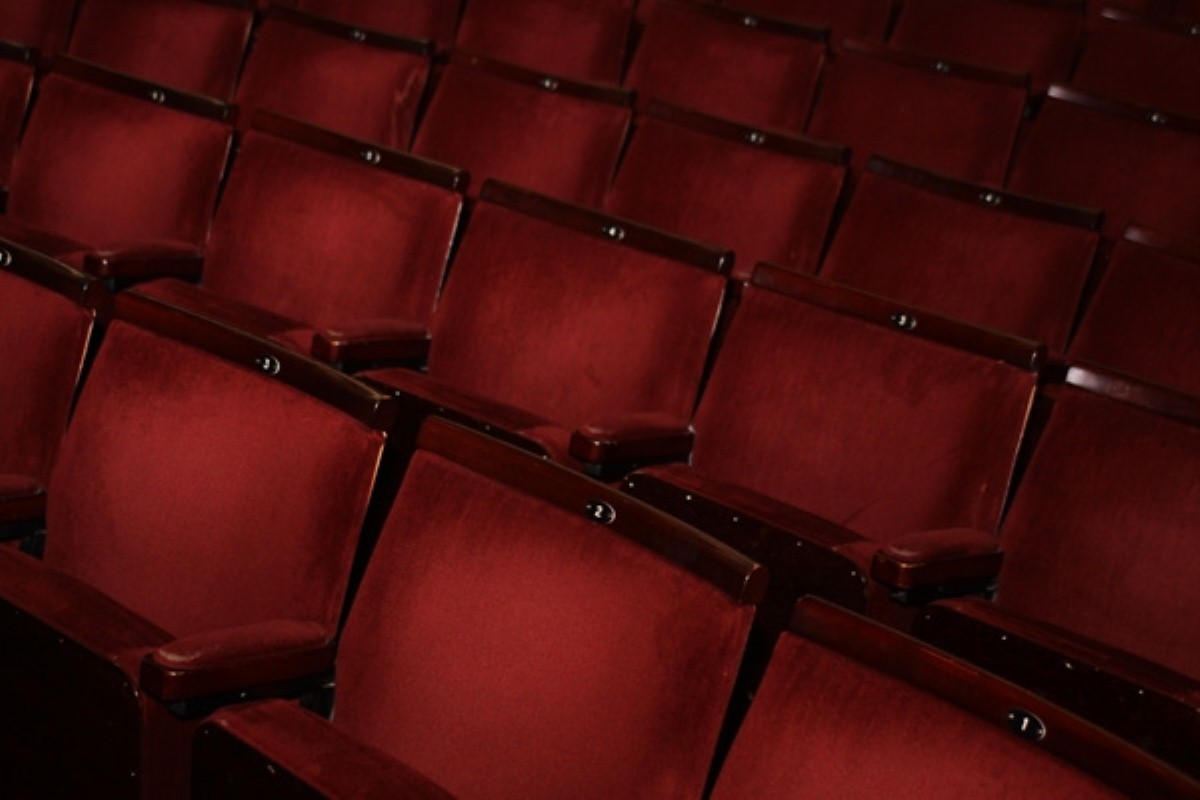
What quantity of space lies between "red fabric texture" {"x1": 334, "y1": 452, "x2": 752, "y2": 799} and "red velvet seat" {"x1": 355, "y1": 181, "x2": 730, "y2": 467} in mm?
95

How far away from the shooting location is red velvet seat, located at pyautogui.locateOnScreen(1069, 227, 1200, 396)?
1.45 feet

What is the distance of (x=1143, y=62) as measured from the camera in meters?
0.64

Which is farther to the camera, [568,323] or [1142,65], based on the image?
[1142,65]

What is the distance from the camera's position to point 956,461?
368 millimetres

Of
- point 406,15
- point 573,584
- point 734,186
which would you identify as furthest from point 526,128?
point 573,584

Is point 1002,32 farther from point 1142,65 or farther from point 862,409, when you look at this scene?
point 862,409

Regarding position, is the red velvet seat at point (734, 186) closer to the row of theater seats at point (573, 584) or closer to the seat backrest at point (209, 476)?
the row of theater seats at point (573, 584)

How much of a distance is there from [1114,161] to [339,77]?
0.30 metres

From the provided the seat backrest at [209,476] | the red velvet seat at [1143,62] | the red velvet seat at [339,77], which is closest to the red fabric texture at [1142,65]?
the red velvet seat at [1143,62]

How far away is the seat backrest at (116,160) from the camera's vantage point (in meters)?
0.52

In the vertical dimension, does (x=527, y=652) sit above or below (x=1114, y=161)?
below

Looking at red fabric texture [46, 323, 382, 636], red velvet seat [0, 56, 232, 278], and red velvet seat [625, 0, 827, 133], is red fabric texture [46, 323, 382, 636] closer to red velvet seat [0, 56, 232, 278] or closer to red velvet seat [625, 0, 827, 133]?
red velvet seat [0, 56, 232, 278]

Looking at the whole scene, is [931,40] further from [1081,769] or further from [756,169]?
[1081,769]

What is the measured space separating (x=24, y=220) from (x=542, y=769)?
0.37 m
